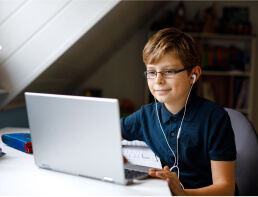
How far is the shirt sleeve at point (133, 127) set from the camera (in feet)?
4.21

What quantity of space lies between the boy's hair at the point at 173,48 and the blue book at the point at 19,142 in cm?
58

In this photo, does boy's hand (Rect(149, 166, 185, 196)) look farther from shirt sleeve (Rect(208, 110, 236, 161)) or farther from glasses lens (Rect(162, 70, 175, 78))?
glasses lens (Rect(162, 70, 175, 78))

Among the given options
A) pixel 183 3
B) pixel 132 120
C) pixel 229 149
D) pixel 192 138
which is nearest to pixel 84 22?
pixel 132 120

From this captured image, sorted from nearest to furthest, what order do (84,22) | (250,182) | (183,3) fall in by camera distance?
(250,182)
(84,22)
(183,3)

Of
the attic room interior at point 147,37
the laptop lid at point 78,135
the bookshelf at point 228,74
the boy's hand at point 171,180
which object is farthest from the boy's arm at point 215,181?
the bookshelf at point 228,74

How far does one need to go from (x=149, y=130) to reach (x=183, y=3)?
291cm

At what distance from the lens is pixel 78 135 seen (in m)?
0.81

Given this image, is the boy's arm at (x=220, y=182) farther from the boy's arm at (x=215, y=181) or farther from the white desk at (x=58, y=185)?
the white desk at (x=58, y=185)

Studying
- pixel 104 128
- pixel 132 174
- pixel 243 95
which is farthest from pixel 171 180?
pixel 243 95

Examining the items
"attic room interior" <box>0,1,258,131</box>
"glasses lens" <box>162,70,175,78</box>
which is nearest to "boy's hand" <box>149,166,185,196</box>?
"glasses lens" <box>162,70,175,78</box>

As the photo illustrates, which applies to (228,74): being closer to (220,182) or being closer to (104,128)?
(220,182)

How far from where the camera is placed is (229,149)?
0.99 metres

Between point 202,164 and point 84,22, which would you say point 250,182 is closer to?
point 202,164

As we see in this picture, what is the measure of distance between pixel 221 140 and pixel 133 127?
0.41 metres
